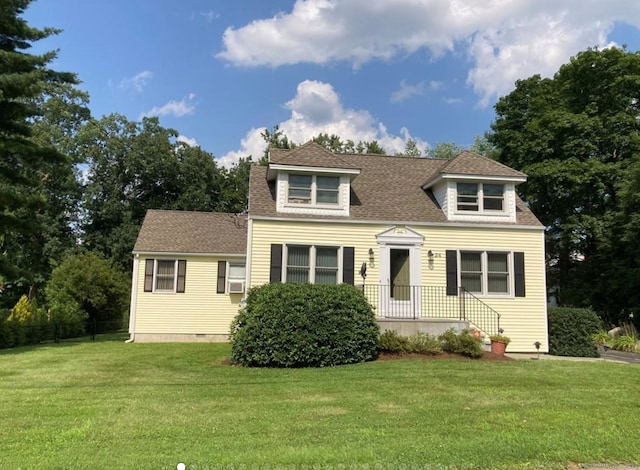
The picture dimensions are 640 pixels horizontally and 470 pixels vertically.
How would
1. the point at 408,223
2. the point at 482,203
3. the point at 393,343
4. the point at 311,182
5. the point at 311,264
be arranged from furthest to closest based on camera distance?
the point at 482,203, the point at 311,182, the point at 408,223, the point at 311,264, the point at 393,343

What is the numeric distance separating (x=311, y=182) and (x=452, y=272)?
17.4 ft

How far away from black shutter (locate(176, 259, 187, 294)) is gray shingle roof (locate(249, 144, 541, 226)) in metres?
4.66

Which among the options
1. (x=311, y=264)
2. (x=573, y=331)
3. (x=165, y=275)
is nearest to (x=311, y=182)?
(x=311, y=264)

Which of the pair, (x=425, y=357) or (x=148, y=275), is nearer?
(x=425, y=357)

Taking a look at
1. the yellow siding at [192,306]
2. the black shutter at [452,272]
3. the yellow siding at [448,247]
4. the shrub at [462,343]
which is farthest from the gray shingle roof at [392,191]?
the yellow siding at [192,306]

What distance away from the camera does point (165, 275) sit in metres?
18.7

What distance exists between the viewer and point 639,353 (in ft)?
55.1

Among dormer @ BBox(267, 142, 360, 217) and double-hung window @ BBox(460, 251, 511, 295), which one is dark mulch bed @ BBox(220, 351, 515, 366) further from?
dormer @ BBox(267, 142, 360, 217)

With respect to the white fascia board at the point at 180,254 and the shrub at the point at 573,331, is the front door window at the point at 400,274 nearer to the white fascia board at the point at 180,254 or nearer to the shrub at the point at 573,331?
the shrub at the point at 573,331

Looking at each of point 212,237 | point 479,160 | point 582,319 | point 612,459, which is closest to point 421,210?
point 479,160

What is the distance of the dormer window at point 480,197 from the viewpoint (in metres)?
15.8

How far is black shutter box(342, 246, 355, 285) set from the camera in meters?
14.8

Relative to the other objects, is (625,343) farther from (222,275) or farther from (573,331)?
(222,275)

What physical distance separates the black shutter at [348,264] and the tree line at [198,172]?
9.43 metres
